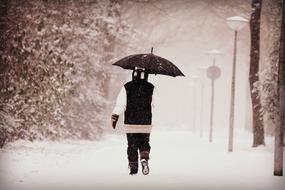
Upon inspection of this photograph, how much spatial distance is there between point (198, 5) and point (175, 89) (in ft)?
122

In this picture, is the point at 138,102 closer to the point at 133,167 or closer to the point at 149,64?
the point at 149,64

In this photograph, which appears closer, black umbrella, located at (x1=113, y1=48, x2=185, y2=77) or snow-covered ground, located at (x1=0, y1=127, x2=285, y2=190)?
snow-covered ground, located at (x1=0, y1=127, x2=285, y2=190)

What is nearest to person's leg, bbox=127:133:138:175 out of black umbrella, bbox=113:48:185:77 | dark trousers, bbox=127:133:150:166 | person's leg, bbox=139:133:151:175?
dark trousers, bbox=127:133:150:166

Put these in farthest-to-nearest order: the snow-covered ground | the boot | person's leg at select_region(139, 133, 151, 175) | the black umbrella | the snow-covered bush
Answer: the snow-covered bush
the boot
person's leg at select_region(139, 133, 151, 175)
the black umbrella
the snow-covered ground

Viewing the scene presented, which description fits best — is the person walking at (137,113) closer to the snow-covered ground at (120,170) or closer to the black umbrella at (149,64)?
the black umbrella at (149,64)

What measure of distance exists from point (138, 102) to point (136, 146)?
838mm

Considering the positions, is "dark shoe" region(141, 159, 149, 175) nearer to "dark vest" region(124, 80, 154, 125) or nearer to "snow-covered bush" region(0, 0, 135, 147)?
"dark vest" region(124, 80, 154, 125)

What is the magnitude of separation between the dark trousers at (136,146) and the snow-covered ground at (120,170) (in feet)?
1.19

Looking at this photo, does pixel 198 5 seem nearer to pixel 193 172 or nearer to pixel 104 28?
pixel 104 28

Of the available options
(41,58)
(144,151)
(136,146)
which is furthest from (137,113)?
(41,58)

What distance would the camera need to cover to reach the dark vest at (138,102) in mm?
11688

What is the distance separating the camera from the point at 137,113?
38.7 ft

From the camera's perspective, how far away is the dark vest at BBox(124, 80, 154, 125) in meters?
11.7

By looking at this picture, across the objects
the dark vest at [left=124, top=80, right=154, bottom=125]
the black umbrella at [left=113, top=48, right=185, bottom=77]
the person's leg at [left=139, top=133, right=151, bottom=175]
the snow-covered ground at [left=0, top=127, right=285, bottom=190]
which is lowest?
the snow-covered ground at [left=0, top=127, right=285, bottom=190]
